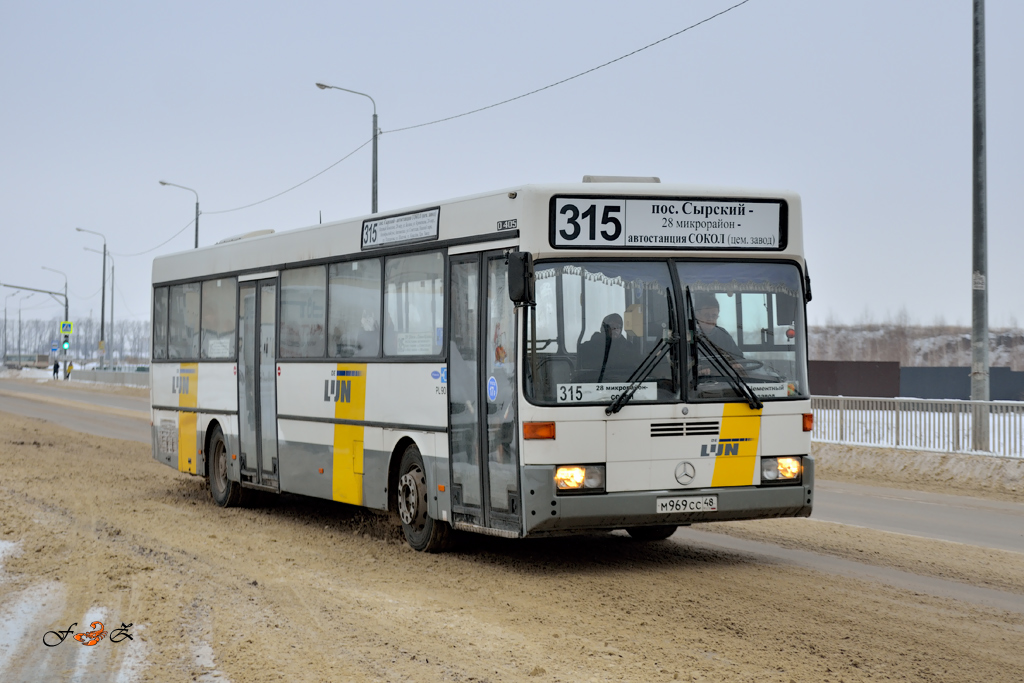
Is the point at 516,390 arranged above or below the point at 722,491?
above

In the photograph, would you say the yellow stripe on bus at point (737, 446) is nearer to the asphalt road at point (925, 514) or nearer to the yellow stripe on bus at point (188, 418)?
the asphalt road at point (925, 514)

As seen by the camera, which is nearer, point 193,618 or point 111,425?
point 193,618

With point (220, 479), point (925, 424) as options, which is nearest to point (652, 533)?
point (220, 479)

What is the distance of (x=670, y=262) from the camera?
9266 mm

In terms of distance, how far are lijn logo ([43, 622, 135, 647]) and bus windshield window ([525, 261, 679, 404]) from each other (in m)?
3.37

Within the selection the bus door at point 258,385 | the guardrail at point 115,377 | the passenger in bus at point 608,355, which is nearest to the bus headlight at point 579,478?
the passenger in bus at point 608,355

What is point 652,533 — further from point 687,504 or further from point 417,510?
point 417,510

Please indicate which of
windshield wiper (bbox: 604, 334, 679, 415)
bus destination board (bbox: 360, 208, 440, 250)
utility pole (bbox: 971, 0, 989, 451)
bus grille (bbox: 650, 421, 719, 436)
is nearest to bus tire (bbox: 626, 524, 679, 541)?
bus grille (bbox: 650, 421, 719, 436)

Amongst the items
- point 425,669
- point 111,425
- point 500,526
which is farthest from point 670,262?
point 111,425

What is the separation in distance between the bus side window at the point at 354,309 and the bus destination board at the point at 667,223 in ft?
9.26

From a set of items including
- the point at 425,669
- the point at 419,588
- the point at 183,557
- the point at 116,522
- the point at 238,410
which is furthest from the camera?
the point at 238,410

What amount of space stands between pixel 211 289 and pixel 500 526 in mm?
7256

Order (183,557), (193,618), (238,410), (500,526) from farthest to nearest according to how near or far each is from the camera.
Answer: (238,410) < (183,557) < (500,526) < (193,618)

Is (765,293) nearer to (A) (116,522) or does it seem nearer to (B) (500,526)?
(B) (500,526)
